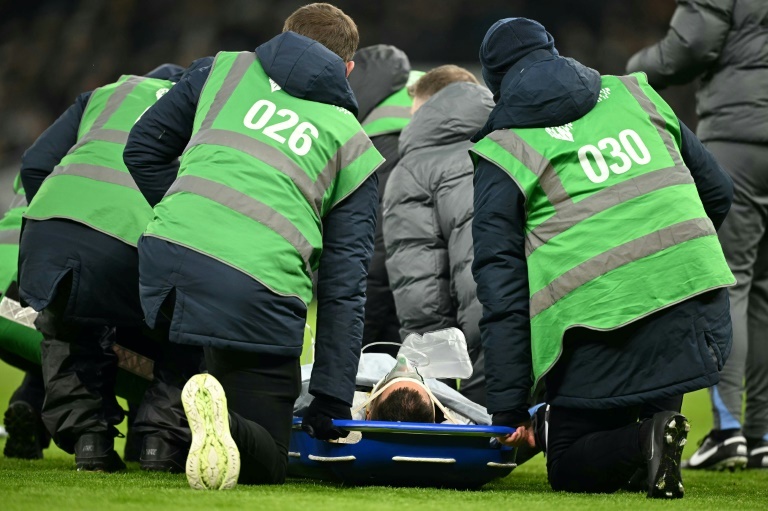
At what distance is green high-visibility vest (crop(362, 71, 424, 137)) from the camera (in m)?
5.23

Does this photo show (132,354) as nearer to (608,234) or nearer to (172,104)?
(172,104)

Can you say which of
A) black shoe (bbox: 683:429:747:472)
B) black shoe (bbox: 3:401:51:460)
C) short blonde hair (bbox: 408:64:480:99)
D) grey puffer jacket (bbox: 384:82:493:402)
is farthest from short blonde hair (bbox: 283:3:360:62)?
black shoe (bbox: 683:429:747:472)

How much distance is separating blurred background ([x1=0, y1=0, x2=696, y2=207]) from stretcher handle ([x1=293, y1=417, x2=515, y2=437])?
546 inches

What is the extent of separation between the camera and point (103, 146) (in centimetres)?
387

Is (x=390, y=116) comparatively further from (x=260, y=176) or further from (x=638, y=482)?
(x=638, y=482)

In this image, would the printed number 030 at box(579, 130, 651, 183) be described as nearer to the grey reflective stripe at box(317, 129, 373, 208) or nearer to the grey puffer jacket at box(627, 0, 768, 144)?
the grey reflective stripe at box(317, 129, 373, 208)

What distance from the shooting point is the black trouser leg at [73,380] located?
3730 millimetres

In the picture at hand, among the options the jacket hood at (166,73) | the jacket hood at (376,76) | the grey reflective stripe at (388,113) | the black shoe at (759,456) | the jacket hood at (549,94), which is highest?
the jacket hood at (376,76)

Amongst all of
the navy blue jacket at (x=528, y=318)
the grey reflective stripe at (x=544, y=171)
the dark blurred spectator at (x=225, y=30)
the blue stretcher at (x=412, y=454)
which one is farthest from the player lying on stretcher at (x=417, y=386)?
the dark blurred spectator at (x=225, y=30)

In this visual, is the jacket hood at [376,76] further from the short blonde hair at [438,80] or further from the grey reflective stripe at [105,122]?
the grey reflective stripe at [105,122]

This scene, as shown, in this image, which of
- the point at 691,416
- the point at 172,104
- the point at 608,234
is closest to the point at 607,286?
the point at 608,234

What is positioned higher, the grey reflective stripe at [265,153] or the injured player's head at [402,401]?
the grey reflective stripe at [265,153]

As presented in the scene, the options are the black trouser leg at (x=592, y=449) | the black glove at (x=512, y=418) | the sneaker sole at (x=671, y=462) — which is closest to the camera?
the sneaker sole at (x=671, y=462)

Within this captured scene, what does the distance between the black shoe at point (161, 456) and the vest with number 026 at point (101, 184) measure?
669 millimetres
